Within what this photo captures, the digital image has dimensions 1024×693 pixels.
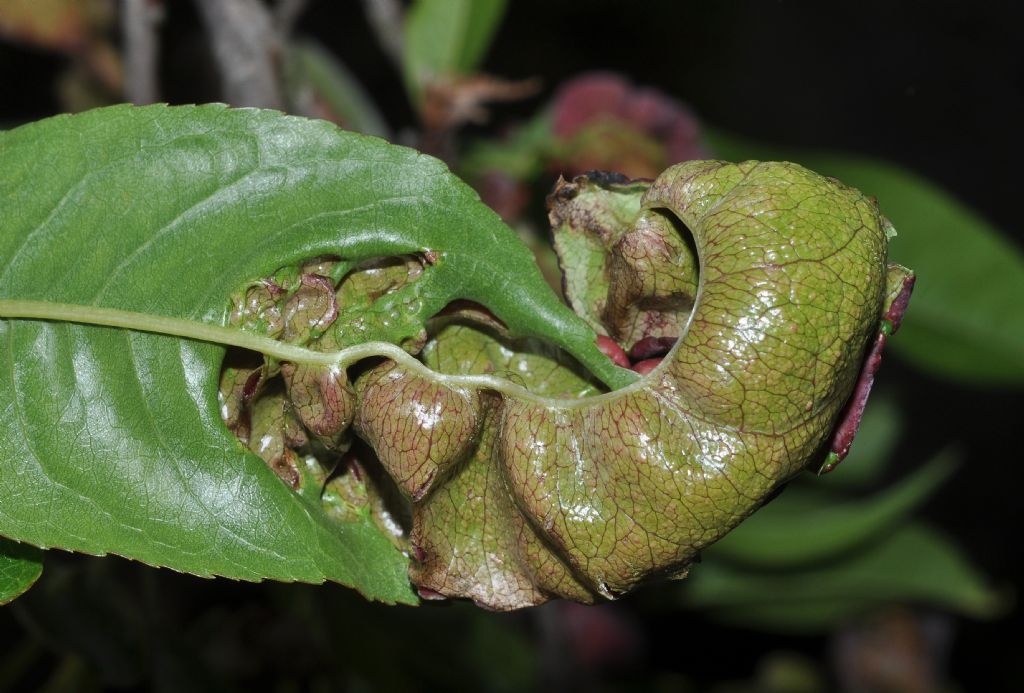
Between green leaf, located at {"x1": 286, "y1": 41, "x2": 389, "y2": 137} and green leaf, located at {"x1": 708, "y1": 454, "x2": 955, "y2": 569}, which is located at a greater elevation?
green leaf, located at {"x1": 286, "y1": 41, "x2": 389, "y2": 137}

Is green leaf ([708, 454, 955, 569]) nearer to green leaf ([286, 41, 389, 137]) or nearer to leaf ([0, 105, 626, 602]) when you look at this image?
green leaf ([286, 41, 389, 137])

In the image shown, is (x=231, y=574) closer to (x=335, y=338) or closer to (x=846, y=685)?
(x=335, y=338)

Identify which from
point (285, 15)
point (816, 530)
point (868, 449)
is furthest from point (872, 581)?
point (285, 15)

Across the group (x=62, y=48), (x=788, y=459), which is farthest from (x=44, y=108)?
(x=788, y=459)

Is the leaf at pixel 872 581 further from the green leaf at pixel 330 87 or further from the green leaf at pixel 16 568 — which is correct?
the green leaf at pixel 16 568

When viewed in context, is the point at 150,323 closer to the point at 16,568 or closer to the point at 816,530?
the point at 16,568

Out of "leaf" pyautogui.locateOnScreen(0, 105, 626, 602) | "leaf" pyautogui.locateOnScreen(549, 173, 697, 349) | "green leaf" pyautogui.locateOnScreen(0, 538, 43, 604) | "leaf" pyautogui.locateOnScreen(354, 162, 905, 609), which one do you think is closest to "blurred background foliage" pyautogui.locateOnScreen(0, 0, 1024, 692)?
"green leaf" pyautogui.locateOnScreen(0, 538, 43, 604)
